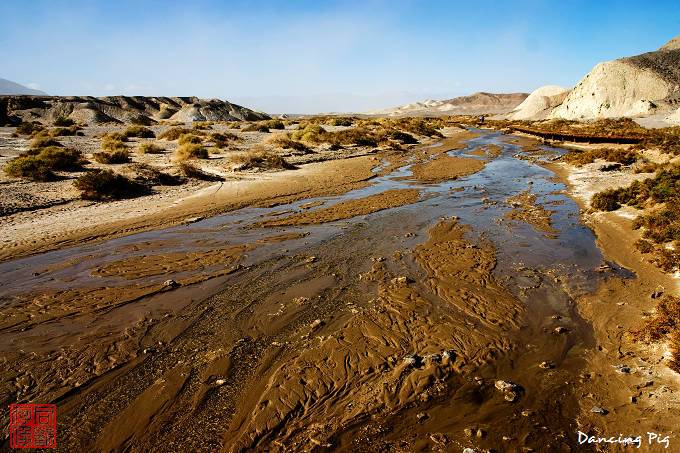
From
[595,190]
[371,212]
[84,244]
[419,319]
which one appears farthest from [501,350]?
[595,190]

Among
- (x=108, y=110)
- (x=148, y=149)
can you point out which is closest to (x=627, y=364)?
(x=148, y=149)

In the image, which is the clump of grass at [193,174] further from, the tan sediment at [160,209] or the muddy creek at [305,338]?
the muddy creek at [305,338]

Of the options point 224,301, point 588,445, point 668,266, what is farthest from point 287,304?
point 668,266

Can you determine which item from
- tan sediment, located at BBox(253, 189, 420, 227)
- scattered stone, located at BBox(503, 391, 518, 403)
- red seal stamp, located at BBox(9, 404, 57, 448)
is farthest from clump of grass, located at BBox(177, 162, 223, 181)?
scattered stone, located at BBox(503, 391, 518, 403)

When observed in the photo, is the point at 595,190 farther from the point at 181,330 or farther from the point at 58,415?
the point at 58,415

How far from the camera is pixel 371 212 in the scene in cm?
1320

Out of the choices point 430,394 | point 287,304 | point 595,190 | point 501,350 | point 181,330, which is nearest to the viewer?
point 430,394

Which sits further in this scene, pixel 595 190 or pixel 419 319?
pixel 595 190

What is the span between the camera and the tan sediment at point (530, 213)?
11773 mm

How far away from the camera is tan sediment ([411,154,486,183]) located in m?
20.0

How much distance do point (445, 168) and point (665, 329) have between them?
18002mm

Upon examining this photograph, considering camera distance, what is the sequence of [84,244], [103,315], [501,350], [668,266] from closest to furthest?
[501,350]
[103,315]
[668,266]
[84,244]

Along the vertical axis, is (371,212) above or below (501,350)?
above

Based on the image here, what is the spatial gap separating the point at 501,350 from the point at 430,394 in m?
1.68
